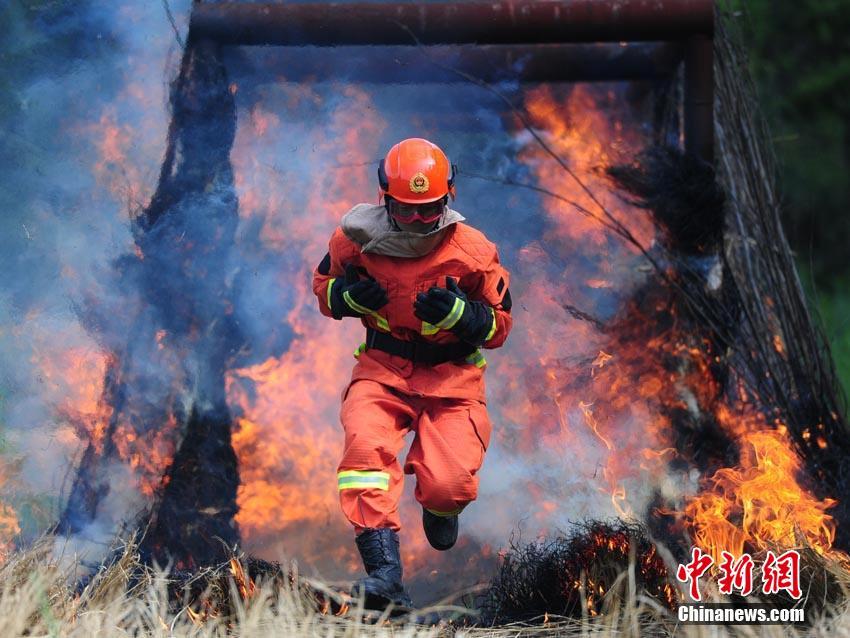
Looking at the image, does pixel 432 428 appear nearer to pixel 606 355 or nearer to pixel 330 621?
pixel 330 621

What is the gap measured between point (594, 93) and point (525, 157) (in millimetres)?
533

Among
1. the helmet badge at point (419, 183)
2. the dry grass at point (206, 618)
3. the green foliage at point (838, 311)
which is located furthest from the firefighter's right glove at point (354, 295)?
the green foliage at point (838, 311)

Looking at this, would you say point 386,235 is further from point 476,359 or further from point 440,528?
point 440,528

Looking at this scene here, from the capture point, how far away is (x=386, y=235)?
536cm

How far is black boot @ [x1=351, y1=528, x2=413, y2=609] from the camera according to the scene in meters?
4.99

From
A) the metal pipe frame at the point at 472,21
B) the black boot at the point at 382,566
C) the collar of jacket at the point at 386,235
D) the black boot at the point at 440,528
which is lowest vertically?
the black boot at the point at 382,566

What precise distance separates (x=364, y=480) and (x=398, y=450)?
0.81ft

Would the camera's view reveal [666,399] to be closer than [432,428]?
No

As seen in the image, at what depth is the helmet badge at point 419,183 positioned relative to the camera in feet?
17.3

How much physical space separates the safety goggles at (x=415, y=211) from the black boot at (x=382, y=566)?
128 cm

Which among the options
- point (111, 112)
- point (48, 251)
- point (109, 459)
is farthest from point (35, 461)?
point (111, 112)

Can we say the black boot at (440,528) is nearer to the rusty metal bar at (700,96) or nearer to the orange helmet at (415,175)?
the orange helmet at (415,175)

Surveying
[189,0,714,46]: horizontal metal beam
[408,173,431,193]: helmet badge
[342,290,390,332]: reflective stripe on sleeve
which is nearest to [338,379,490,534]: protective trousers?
[342,290,390,332]: reflective stripe on sleeve

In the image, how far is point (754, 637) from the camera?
4391 millimetres
